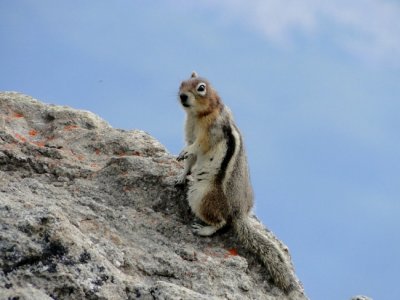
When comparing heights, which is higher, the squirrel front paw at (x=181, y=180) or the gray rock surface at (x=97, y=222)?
the squirrel front paw at (x=181, y=180)

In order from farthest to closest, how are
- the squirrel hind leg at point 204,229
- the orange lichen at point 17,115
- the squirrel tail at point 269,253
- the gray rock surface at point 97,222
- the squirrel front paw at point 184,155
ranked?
the orange lichen at point 17,115 < the squirrel front paw at point 184,155 < the squirrel hind leg at point 204,229 < the squirrel tail at point 269,253 < the gray rock surface at point 97,222

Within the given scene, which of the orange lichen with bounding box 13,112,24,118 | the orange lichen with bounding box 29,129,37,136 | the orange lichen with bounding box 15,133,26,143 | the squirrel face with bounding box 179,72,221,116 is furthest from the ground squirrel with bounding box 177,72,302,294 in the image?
the orange lichen with bounding box 13,112,24,118

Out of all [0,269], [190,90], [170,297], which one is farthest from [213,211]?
[0,269]

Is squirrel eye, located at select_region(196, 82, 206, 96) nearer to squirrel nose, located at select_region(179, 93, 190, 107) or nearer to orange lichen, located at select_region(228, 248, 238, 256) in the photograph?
squirrel nose, located at select_region(179, 93, 190, 107)

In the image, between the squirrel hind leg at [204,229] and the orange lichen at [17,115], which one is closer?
the squirrel hind leg at [204,229]

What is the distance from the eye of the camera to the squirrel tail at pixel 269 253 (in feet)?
29.8

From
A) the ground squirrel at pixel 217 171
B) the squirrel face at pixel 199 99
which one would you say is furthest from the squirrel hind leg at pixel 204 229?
the squirrel face at pixel 199 99

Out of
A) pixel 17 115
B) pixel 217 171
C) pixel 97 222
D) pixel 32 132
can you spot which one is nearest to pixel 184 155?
pixel 217 171

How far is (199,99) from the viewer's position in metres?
→ 11.1

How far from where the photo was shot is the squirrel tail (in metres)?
9.09

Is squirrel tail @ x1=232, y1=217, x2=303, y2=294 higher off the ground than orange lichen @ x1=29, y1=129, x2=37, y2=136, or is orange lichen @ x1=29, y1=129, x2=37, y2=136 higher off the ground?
orange lichen @ x1=29, y1=129, x2=37, y2=136

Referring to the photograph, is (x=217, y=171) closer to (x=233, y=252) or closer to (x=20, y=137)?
(x=233, y=252)

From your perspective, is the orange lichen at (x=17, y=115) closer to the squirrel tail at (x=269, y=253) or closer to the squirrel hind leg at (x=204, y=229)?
the squirrel hind leg at (x=204, y=229)

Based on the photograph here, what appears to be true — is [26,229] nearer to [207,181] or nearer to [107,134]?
[207,181]
